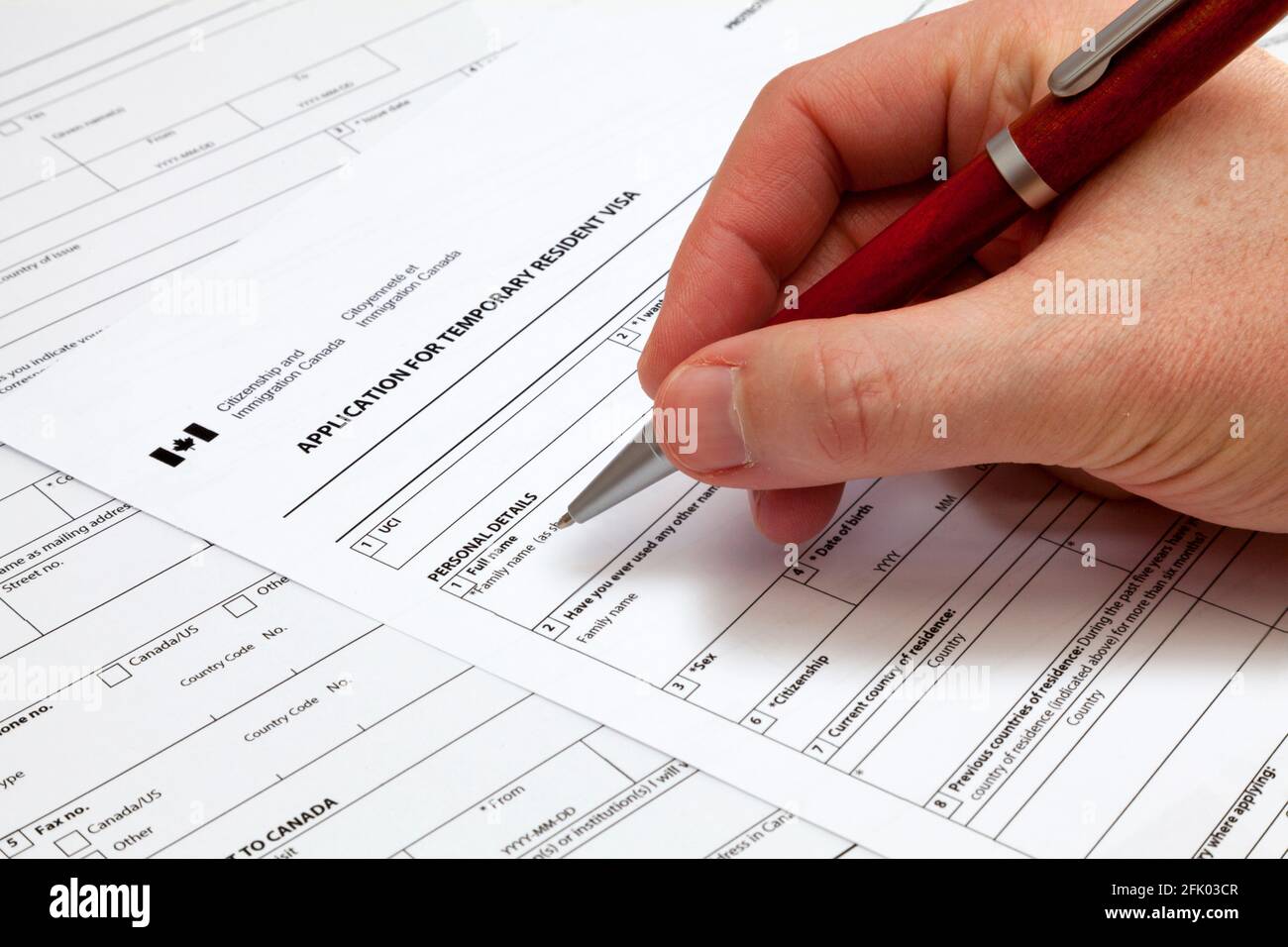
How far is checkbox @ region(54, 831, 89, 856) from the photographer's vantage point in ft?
1.90

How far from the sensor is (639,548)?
70 cm

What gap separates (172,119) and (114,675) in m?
0.53

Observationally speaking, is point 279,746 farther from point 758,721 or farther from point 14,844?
point 758,721

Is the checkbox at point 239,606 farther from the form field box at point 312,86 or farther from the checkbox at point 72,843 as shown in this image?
the form field box at point 312,86

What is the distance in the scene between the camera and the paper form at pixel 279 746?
58 centimetres

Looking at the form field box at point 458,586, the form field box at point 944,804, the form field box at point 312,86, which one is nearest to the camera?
the form field box at point 944,804

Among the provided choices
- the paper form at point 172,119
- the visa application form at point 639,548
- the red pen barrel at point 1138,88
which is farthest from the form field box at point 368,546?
the red pen barrel at point 1138,88

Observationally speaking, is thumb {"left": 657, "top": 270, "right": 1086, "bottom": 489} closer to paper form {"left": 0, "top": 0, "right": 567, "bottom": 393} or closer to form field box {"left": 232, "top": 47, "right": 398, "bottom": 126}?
paper form {"left": 0, "top": 0, "right": 567, "bottom": 393}

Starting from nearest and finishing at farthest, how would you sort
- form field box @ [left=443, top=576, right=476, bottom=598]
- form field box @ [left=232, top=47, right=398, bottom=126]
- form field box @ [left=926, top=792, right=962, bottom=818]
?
1. form field box @ [left=926, top=792, right=962, bottom=818]
2. form field box @ [left=443, top=576, right=476, bottom=598]
3. form field box @ [left=232, top=47, right=398, bottom=126]

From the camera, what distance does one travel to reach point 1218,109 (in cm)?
64

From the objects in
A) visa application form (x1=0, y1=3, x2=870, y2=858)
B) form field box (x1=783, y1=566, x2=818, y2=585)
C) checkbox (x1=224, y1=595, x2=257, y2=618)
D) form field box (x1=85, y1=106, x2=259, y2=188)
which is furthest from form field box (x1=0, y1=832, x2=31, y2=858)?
form field box (x1=85, y1=106, x2=259, y2=188)

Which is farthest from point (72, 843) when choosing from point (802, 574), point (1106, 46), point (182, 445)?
point (1106, 46)

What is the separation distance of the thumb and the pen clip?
9cm

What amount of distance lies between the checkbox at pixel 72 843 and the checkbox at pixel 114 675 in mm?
83
